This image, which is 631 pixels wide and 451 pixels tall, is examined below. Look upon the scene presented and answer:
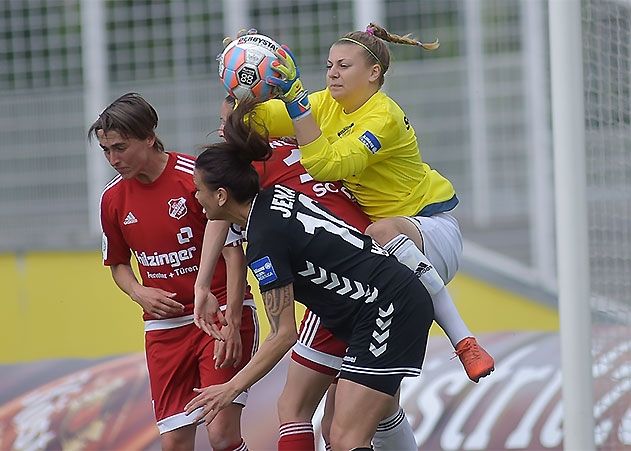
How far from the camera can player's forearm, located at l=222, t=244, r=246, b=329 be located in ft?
16.5

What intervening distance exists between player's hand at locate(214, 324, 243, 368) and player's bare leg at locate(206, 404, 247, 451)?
235 mm

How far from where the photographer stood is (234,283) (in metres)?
5.04

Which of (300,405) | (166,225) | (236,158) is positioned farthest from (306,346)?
(236,158)

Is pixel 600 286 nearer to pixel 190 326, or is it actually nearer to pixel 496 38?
pixel 190 326

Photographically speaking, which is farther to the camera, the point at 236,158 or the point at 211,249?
the point at 211,249

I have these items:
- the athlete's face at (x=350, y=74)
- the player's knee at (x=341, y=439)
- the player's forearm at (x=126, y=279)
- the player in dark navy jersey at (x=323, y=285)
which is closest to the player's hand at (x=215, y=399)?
the player in dark navy jersey at (x=323, y=285)

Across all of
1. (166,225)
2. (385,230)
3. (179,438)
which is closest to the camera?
(385,230)

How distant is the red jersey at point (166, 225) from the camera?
5.11 m

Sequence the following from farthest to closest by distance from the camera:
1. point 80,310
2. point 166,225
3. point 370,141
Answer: point 80,310
point 166,225
point 370,141

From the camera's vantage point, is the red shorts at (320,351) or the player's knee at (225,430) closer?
the red shorts at (320,351)

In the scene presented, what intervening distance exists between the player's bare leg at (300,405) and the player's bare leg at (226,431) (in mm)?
293

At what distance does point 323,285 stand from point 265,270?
235 mm

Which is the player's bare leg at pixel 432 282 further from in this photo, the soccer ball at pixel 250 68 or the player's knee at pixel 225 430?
the player's knee at pixel 225 430

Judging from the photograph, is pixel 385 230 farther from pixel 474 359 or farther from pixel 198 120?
pixel 198 120
